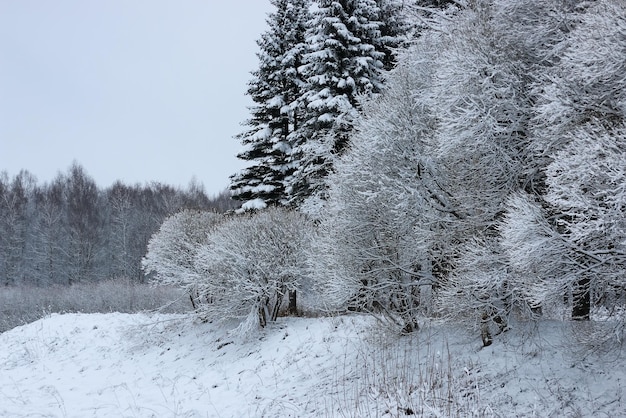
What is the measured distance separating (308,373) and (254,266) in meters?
4.36

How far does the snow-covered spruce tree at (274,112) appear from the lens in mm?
21984

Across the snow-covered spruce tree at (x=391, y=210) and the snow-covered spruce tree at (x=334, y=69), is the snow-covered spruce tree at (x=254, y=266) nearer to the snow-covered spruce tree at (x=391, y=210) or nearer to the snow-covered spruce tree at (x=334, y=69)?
the snow-covered spruce tree at (x=391, y=210)

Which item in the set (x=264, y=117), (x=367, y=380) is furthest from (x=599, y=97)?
(x=264, y=117)

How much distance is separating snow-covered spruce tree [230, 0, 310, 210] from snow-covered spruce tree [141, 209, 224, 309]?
3.93 m

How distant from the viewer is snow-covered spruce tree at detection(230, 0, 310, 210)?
2198 centimetres

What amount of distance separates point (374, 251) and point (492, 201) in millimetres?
3127

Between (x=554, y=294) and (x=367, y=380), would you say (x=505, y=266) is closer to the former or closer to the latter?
(x=554, y=294)

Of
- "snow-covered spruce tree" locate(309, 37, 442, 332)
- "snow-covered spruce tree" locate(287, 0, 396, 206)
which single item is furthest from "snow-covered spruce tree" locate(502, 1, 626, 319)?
"snow-covered spruce tree" locate(287, 0, 396, 206)

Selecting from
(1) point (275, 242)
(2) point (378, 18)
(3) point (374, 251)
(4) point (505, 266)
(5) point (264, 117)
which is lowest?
(4) point (505, 266)

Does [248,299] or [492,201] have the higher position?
[492,201]

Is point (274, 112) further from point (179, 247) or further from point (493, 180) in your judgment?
point (493, 180)

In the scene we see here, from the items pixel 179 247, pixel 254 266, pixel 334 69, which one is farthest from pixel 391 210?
pixel 179 247

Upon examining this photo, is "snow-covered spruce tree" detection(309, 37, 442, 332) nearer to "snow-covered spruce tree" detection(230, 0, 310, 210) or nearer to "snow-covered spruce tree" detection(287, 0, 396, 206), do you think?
"snow-covered spruce tree" detection(287, 0, 396, 206)

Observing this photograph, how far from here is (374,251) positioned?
426 inches
